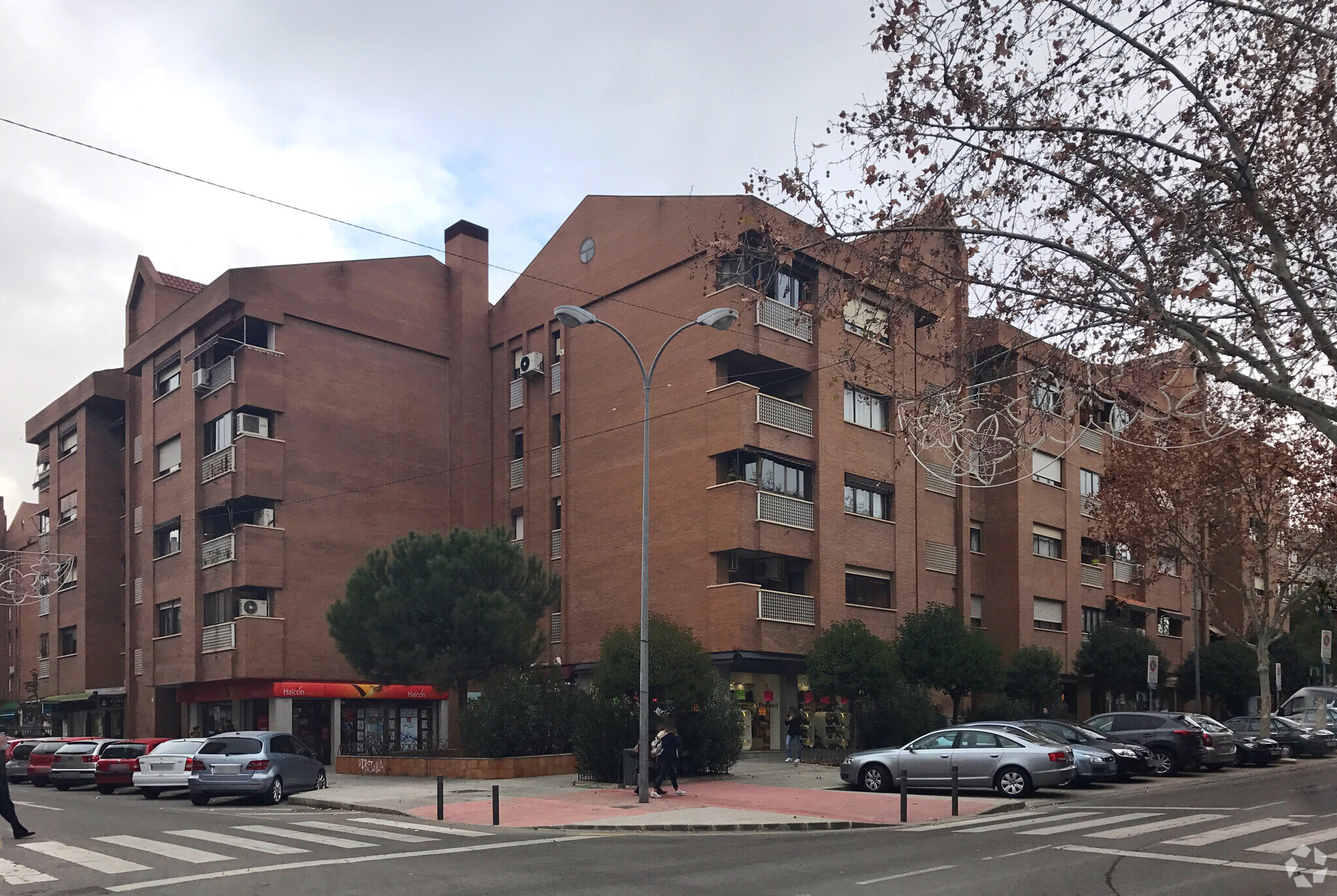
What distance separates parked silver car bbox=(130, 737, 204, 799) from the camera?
83.4ft

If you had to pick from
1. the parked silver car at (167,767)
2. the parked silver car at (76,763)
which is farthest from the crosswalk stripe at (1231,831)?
the parked silver car at (76,763)

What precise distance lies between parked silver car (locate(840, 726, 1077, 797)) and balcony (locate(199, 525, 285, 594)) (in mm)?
23415

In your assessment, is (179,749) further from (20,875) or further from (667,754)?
(20,875)

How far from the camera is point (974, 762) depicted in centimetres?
2219

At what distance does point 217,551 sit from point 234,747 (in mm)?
18450

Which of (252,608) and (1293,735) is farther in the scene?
(252,608)

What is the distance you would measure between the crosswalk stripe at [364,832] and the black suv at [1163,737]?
1779 cm

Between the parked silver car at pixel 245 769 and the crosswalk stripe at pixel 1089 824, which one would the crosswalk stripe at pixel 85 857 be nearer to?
the parked silver car at pixel 245 769

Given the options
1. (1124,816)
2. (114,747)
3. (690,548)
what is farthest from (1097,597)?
(114,747)

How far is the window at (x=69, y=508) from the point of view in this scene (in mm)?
51750

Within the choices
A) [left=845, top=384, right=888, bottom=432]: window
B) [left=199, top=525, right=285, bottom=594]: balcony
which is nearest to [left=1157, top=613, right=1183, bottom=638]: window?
[left=845, top=384, right=888, bottom=432]: window

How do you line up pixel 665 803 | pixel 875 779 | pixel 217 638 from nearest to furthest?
pixel 665 803 → pixel 875 779 → pixel 217 638

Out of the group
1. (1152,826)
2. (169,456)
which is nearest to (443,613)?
(1152,826)

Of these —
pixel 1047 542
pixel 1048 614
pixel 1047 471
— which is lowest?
Answer: pixel 1048 614
